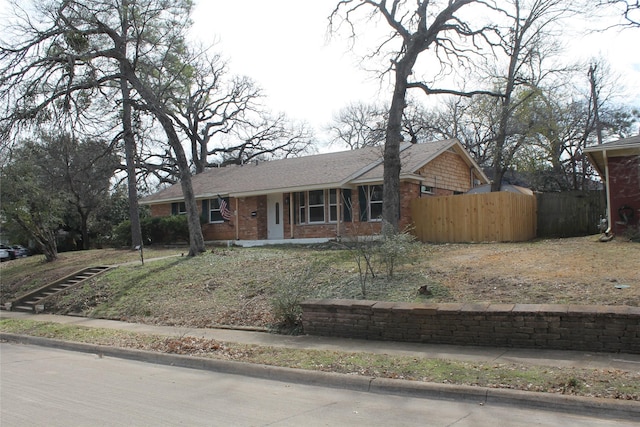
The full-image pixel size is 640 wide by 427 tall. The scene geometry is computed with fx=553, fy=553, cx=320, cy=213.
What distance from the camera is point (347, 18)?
20.9m

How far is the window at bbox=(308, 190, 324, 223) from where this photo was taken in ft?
81.4

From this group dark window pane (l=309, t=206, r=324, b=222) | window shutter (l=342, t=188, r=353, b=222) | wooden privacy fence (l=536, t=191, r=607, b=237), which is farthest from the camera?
dark window pane (l=309, t=206, r=324, b=222)

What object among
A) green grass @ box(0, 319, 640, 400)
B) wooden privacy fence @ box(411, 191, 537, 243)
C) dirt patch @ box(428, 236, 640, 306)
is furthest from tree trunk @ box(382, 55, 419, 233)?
green grass @ box(0, 319, 640, 400)

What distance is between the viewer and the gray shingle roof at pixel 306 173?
23.4 meters

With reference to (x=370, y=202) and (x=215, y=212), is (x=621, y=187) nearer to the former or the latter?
(x=370, y=202)

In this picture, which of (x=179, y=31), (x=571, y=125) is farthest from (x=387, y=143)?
(x=571, y=125)

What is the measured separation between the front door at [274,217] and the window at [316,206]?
1.96 metres

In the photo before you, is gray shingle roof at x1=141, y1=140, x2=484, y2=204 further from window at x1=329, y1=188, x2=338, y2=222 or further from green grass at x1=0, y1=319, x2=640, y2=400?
green grass at x1=0, y1=319, x2=640, y2=400

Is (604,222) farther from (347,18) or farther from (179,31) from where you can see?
(179,31)

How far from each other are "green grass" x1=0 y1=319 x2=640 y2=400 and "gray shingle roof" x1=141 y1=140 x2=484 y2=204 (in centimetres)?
1362

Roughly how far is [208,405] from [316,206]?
18.6 meters

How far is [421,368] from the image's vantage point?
24.5ft

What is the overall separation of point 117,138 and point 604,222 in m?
18.4

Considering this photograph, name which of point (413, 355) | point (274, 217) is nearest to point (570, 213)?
point (274, 217)
